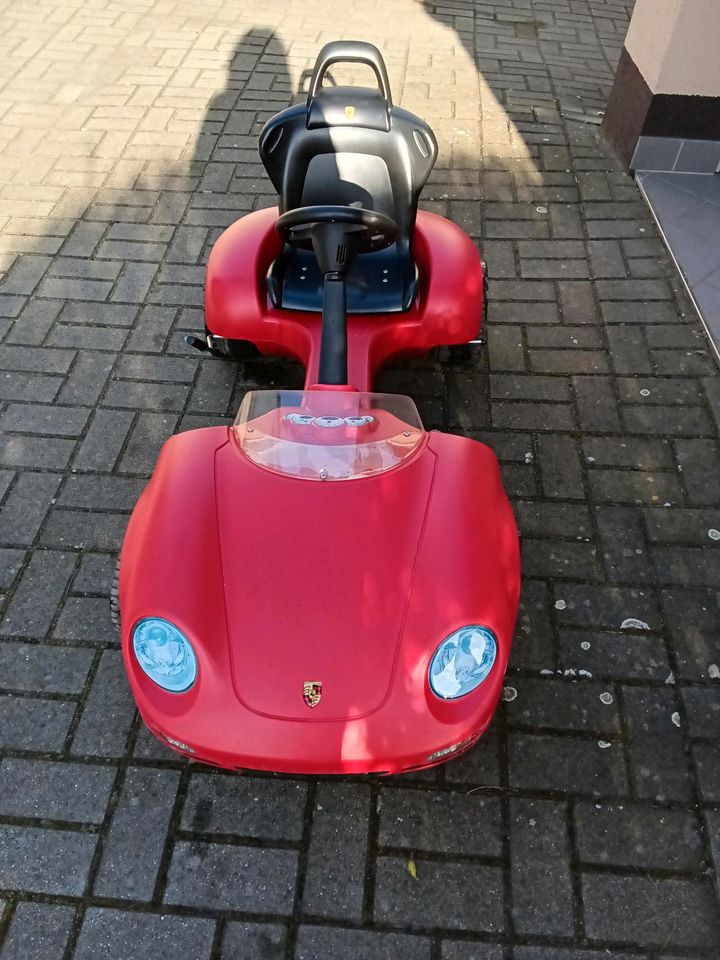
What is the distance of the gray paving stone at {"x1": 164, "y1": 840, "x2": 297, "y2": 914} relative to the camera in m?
1.90

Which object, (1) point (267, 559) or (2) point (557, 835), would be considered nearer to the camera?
(1) point (267, 559)

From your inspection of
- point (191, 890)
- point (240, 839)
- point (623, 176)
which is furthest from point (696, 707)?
point (623, 176)

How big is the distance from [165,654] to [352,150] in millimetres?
2145

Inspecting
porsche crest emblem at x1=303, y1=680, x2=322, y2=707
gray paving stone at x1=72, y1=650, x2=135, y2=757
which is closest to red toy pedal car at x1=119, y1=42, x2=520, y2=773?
porsche crest emblem at x1=303, y1=680, x2=322, y2=707

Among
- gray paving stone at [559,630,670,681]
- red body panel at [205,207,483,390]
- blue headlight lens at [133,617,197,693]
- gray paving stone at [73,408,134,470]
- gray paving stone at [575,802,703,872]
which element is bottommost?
gray paving stone at [73,408,134,470]

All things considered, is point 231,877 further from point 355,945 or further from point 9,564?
point 9,564

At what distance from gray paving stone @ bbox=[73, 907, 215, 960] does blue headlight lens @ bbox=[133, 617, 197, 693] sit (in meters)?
0.69

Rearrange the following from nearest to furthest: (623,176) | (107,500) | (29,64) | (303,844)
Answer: (303,844)
(107,500)
(623,176)
(29,64)

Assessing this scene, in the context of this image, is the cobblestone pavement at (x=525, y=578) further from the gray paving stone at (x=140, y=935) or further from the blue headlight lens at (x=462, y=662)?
the blue headlight lens at (x=462, y=662)

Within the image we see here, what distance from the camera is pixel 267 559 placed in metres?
1.86

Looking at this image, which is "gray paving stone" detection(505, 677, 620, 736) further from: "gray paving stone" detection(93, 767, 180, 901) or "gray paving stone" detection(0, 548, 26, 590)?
"gray paving stone" detection(0, 548, 26, 590)

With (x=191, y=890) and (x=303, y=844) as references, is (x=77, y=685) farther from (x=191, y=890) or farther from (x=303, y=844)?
(x=303, y=844)

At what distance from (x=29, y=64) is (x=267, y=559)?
592cm

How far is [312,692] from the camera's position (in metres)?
1.69
